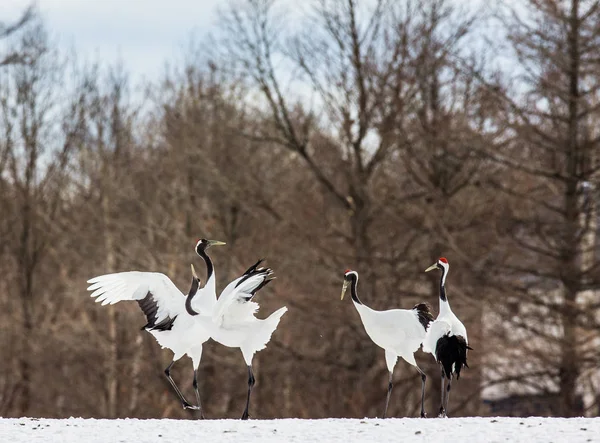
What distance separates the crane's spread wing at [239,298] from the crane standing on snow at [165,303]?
0.31 meters

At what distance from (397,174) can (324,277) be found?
326cm

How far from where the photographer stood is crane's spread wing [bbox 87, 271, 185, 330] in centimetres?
1205

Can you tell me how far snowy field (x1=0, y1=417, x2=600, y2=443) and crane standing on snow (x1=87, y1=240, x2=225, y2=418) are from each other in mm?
1080

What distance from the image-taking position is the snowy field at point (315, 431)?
9758mm

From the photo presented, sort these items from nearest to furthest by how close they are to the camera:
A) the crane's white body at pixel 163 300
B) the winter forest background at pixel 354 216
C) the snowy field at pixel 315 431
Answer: the snowy field at pixel 315 431 < the crane's white body at pixel 163 300 < the winter forest background at pixel 354 216

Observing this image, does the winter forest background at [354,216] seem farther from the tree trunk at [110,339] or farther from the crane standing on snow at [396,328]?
the crane standing on snow at [396,328]

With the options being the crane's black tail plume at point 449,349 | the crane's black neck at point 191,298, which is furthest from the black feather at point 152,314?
the crane's black tail plume at point 449,349

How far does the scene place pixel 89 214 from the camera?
36.1m

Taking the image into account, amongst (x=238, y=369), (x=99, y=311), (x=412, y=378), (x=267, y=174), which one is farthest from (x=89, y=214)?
(x=412, y=378)

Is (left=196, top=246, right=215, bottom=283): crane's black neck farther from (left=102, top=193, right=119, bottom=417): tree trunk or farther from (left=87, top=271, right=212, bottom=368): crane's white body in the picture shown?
(left=102, top=193, right=119, bottom=417): tree trunk

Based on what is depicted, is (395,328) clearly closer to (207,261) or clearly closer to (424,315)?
(424,315)

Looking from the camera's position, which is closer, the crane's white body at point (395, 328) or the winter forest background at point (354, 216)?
the crane's white body at point (395, 328)

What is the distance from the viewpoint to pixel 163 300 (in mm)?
12094

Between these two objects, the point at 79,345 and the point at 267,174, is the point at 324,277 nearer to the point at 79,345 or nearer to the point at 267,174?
the point at 267,174
